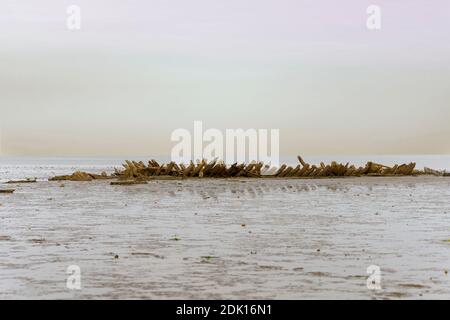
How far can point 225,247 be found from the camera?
49.0 ft

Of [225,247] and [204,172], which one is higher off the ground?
[204,172]

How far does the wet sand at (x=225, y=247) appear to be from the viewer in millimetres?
10755

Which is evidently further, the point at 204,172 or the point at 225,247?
the point at 204,172

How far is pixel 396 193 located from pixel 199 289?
24.4 m

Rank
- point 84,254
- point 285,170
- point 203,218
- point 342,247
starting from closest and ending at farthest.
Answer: point 84,254
point 342,247
point 203,218
point 285,170

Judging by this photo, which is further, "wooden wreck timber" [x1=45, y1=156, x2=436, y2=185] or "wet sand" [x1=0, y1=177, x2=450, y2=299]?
"wooden wreck timber" [x1=45, y1=156, x2=436, y2=185]

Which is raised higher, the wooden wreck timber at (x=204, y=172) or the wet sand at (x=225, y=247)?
the wooden wreck timber at (x=204, y=172)

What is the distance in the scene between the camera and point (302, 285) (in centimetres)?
1091

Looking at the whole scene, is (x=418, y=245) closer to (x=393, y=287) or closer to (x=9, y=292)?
(x=393, y=287)

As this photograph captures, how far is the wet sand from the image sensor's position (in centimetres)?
1075

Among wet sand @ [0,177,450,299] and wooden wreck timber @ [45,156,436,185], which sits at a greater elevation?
wooden wreck timber @ [45,156,436,185]

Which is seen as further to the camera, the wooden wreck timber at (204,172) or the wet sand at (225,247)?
the wooden wreck timber at (204,172)
